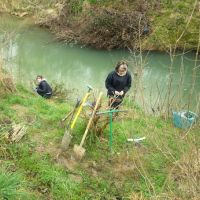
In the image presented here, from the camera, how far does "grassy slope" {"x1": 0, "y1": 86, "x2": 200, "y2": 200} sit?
521cm

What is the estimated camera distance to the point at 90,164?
614cm

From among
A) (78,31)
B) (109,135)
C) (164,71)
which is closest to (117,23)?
(78,31)

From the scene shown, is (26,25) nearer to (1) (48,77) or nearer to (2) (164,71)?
(1) (48,77)

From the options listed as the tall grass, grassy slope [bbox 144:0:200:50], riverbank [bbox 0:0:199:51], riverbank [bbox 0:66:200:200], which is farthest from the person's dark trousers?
grassy slope [bbox 144:0:200:50]

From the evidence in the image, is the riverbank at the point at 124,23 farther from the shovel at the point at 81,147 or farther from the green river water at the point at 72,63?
the shovel at the point at 81,147

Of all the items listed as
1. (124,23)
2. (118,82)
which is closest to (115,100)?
(118,82)

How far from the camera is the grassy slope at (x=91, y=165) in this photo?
17.1ft

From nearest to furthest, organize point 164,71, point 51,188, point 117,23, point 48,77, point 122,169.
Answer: point 51,188 → point 122,169 → point 48,77 → point 164,71 → point 117,23

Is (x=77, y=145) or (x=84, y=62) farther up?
(x=77, y=145)

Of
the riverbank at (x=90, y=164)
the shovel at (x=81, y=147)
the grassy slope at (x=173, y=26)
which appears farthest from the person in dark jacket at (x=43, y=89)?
the grassy slope at (x=173, y=26)

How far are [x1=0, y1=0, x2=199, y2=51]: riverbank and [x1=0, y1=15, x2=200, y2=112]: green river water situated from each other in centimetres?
38

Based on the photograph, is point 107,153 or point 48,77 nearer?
point 107,153

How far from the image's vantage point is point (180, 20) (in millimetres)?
15789

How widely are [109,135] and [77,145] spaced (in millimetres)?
834
